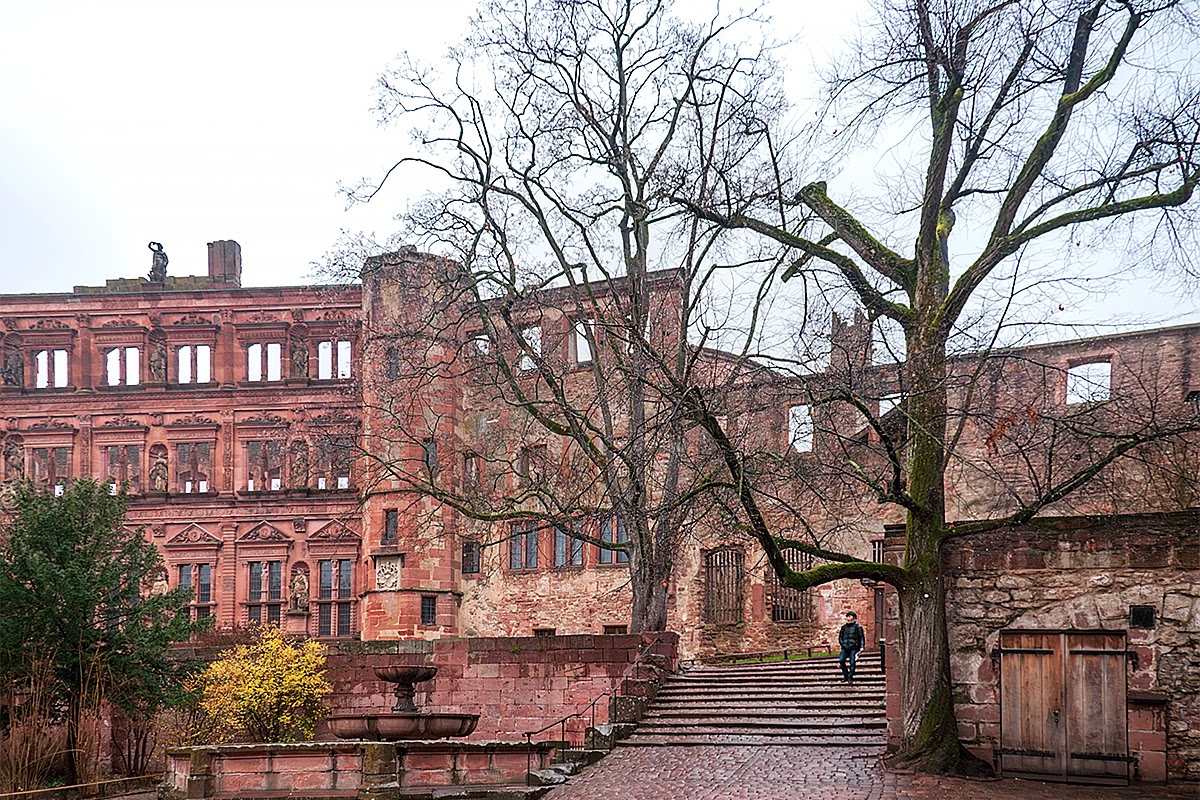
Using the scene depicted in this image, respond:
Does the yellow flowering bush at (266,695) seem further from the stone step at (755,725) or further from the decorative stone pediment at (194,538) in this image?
the decorative stone pediment at (194,538)

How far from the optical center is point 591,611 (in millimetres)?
34344

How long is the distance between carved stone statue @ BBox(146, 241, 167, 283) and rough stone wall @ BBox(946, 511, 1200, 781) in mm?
31891

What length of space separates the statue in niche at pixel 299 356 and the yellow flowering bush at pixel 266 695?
671 inches

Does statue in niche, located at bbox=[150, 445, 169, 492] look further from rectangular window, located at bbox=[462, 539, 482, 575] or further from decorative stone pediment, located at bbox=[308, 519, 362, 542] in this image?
rectangular window, located at bbox=[462, 539, 482, 575]

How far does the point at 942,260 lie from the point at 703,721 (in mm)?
8178

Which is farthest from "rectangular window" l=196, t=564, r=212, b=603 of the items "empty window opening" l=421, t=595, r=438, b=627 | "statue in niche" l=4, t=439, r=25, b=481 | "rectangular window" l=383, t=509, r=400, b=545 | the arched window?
the arched window

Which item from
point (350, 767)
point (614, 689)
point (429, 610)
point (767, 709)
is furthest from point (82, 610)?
point (429, 610)

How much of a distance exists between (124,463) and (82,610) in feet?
61.7

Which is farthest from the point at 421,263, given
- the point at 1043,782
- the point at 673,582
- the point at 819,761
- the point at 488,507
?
the point at 1043,782

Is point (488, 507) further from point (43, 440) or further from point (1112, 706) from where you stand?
point (43, 440)

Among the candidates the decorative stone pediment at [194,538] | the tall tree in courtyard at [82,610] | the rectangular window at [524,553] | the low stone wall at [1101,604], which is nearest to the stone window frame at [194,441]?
the decorative stone pediment at [194,538]

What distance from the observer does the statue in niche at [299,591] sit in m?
37.9

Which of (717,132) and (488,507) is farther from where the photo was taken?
(488,507)

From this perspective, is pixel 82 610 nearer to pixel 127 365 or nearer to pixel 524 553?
pixel 524 553
